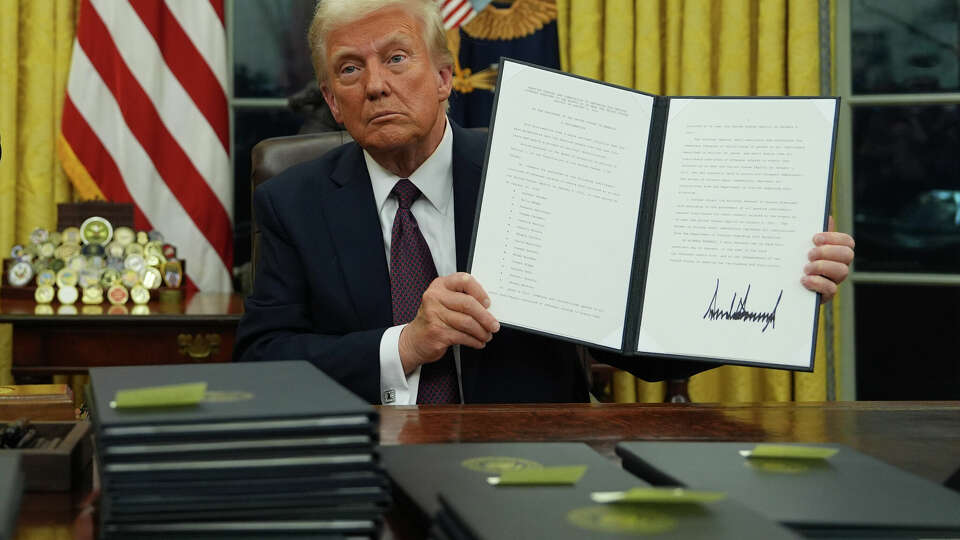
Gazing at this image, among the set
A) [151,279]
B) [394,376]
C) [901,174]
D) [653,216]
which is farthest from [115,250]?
[901,174]

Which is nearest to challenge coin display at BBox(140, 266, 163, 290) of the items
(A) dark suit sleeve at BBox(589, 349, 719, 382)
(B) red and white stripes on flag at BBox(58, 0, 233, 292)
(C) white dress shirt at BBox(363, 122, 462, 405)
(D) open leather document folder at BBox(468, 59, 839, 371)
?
(B) red and white stripes on flag at BBox(58, 0, 233, 292)

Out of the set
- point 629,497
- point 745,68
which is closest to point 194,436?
point 629,497

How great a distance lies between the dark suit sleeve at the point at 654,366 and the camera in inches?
69.2

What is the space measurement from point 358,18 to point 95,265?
60.0 inches

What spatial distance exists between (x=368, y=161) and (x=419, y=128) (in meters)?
0.14

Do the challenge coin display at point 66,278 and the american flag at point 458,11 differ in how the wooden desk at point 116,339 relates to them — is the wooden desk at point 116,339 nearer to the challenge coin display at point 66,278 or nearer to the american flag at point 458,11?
the challenge coin display at point 66,278

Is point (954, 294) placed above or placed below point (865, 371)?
above

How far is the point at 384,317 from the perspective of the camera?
5.82 feet

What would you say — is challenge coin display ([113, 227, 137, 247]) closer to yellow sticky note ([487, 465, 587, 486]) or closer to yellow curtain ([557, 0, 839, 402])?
yellow curtain ([557, 0, 839, 402])

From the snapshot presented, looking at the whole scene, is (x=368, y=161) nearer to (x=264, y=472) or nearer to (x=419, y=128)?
(x=419, y=128)

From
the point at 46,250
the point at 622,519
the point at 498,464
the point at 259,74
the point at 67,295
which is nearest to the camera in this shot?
the point at 622,519

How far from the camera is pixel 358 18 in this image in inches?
71.9
